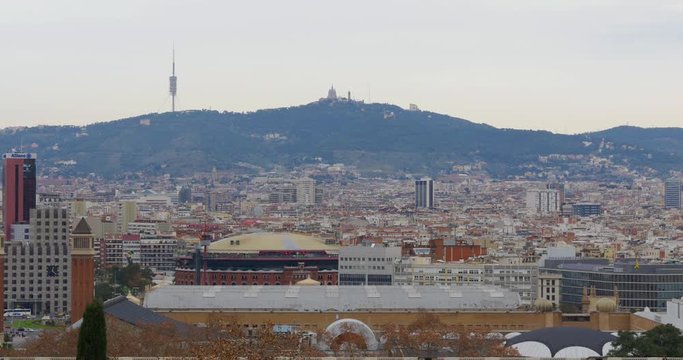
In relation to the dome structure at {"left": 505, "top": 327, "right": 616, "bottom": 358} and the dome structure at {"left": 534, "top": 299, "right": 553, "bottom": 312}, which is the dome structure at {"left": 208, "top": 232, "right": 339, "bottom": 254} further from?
the dome structure at {"left": 505, "top": 327, "right": 616, "bottom": 358}

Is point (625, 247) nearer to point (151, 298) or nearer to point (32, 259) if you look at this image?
point (32, 259)

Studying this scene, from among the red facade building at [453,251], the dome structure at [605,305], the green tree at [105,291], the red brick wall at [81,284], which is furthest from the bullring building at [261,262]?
the dome structure at [605,305]

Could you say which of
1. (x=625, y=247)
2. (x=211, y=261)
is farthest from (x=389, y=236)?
(x=211, y=261)

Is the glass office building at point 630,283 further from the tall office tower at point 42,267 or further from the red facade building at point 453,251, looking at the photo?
the tall office tower at point 42,267

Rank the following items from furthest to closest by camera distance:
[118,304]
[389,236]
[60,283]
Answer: [389,236], [60,283], [118,304]

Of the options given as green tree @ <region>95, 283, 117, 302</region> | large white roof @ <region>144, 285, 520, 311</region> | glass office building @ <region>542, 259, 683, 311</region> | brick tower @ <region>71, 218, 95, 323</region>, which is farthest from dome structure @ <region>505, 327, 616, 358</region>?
green tree @ <region>95, 283, 117, 302</region>
